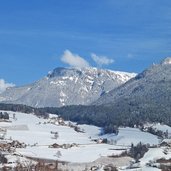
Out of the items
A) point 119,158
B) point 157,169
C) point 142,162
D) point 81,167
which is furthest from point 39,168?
point 119,158

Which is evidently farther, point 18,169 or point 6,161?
point 6,161

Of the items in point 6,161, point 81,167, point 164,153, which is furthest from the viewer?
point 81,167

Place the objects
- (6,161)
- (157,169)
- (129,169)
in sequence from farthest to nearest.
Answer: (6,161) < (129,169) < (157,169)

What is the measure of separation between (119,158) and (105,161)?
7203 millimetres

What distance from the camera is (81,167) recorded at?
610ft

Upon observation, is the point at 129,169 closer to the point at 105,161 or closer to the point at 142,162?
the point at 142,162

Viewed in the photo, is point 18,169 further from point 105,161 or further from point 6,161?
point 105,161

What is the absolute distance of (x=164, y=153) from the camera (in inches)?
5285

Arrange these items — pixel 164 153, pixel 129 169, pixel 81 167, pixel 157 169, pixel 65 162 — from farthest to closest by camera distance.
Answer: pixel 65 162 < pixel 81 167 < pixel 164 153 < pixel 129 169 < pixel 157 169

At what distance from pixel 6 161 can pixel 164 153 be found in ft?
168

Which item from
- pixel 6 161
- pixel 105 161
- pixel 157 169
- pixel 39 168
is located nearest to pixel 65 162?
pixel 105 161

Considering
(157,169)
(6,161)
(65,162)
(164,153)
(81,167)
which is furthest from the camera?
(65,162)

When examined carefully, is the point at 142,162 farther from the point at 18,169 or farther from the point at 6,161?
the point at 6,161

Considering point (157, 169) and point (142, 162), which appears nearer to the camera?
point (157, 169)
